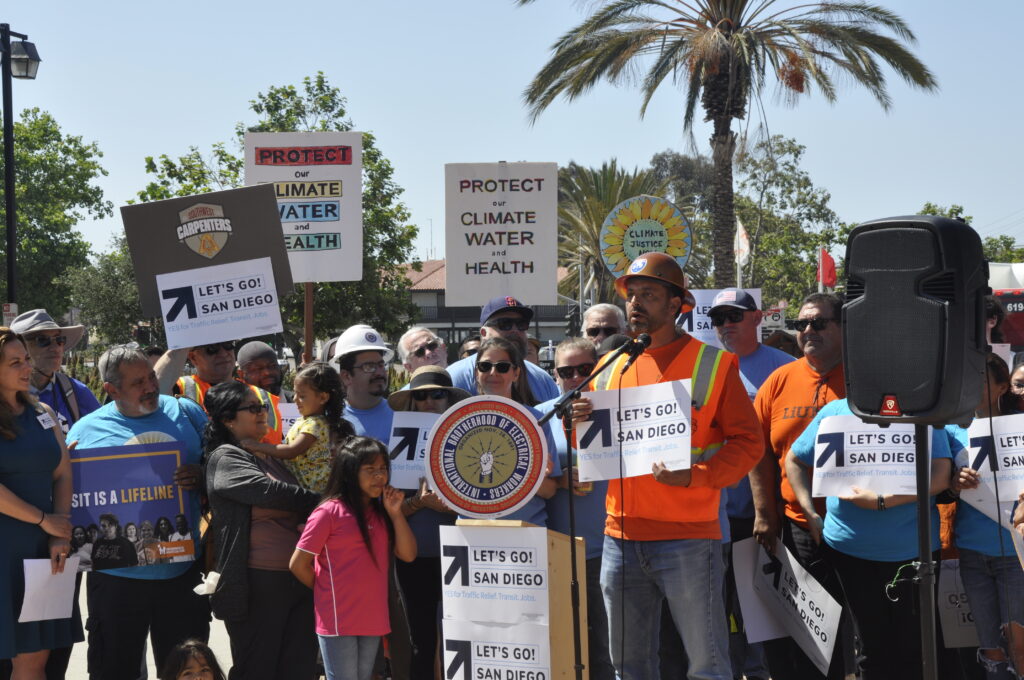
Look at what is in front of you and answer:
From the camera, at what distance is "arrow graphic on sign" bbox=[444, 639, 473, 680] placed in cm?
490

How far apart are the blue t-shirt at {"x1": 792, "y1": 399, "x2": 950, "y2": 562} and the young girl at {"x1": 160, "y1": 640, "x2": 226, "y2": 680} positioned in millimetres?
3214

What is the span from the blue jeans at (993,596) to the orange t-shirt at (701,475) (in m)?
1.77

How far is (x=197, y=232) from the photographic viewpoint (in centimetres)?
691

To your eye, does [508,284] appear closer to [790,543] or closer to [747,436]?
[790,543]

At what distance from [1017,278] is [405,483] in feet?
52.4

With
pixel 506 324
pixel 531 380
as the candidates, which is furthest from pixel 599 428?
pixel 506 324

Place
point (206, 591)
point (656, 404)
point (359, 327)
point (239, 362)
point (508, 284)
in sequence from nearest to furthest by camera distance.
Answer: point (656, 404) < point (206, 591) < point (359, 327) < point (239, 362) < point (508, 284)

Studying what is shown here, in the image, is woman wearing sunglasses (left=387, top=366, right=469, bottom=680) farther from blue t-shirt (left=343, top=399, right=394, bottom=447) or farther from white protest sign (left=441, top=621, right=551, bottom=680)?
white protest sign (left=441, top=621, right=551, bottom=680)

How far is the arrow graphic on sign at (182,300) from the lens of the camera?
6.82m

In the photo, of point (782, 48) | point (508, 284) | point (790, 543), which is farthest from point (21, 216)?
point (790, 543)

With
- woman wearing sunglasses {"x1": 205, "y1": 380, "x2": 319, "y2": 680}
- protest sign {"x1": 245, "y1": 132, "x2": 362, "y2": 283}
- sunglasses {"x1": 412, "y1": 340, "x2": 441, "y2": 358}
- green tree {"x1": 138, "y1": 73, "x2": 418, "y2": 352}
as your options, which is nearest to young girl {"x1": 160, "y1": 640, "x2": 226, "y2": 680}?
woman wearing sunglasses {"x1": 205, "y1": 380, "x2": 319, "y2": 680}

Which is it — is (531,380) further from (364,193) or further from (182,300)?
(364,193)

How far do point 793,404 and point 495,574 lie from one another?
6.93 ft

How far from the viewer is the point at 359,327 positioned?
671 centimetres
